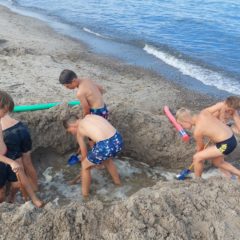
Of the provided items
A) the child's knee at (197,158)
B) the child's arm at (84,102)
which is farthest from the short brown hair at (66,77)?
the child's knee at (197,158)

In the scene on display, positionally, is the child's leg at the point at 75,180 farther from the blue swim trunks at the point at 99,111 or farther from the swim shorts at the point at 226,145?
the swim shorts at the point at 226,145

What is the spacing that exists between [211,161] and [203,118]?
1190mm

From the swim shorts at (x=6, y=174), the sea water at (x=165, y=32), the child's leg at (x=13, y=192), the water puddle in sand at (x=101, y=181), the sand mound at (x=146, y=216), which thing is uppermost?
the sand mound at (x=146, y=216)

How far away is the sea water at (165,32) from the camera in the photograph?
12312 millimetres

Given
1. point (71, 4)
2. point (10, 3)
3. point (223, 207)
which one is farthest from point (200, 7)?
point (223, 207)

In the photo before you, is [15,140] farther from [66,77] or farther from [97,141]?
[66,77]

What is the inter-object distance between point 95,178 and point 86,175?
587 mm

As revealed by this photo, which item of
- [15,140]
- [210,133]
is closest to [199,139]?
[210,133]

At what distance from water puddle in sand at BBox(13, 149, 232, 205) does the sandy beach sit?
5.1 inches

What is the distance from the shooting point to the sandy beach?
4.07 metres

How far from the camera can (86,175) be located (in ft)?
19.0

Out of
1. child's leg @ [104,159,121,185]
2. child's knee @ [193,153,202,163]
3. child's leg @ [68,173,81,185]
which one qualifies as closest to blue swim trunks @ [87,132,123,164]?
child's leg @ [104,159,121,185]

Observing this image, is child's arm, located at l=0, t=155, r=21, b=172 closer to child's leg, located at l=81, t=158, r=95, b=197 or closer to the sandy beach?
the sandy beach

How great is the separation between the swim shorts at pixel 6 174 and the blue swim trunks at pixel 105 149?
44.7 inches
